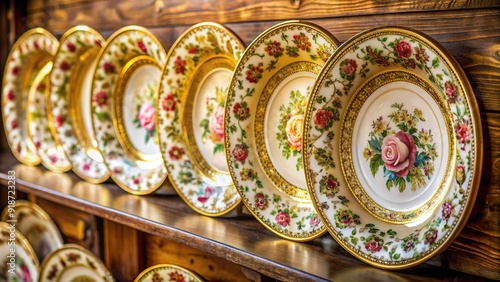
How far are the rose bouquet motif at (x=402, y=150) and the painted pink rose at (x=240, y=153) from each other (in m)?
0.27

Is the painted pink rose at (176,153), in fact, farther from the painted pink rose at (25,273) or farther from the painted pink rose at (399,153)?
the painted pink rose at (25,273)

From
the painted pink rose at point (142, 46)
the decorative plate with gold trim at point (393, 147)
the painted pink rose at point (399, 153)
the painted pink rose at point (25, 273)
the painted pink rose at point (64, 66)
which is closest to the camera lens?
the decorative plate with gold trim at point (393, 147)

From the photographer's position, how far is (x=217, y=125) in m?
1.29

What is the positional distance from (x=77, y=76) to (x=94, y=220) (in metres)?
0.42

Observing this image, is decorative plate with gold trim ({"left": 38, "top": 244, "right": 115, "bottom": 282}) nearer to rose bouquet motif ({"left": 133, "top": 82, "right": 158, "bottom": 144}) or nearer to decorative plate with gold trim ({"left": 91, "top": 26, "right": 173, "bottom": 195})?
decorative plate with gold trim ({"left": 91, "top": 26, "right": 173, "bottom": 195})

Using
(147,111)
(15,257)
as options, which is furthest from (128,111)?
(15,257)

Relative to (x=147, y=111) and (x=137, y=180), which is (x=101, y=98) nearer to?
(x=147, y=111)

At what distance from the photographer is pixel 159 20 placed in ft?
4.78

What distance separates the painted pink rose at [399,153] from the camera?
0.96 metres

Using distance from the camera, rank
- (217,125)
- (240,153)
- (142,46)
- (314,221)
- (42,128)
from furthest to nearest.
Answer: (42,128)
(142,46)
(217,125)
(240,153)
(314,221)

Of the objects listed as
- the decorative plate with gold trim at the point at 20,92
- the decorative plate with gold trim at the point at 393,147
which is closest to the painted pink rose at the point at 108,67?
the decorative plate with gold trim at the point at 20,92

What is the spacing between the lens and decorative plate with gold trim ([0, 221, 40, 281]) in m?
1.72

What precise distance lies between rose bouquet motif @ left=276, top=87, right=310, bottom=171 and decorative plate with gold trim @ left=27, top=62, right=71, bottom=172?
0.79 m

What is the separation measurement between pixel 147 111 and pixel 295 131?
48cm
